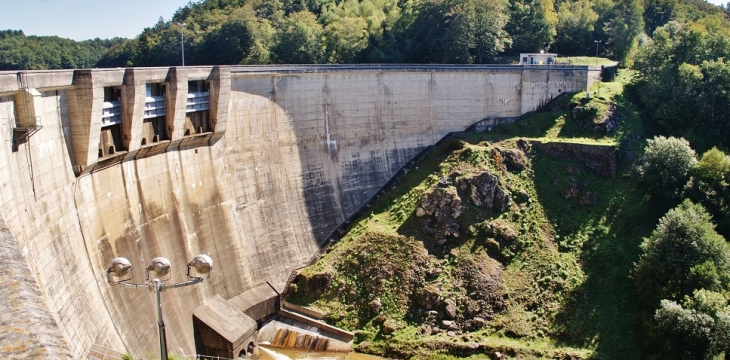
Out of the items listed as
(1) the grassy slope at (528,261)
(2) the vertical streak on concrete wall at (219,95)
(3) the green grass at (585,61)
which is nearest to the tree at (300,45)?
(1) the grassy slope at (528,261)

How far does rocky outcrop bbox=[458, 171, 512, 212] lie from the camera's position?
37.4 m

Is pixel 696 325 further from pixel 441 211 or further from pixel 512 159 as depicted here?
pixel 512 159

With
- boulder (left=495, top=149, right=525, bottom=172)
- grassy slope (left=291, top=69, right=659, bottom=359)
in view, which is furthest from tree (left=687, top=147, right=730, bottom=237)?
boulder (left=495, top=149, right=525, bottom=172)

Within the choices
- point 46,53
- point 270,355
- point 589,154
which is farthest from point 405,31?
point 46,53

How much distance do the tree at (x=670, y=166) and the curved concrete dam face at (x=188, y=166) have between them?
10.1 meters

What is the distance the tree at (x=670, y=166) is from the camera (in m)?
37.3

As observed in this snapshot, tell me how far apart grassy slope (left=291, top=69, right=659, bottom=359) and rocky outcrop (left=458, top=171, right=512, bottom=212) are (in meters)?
0.59

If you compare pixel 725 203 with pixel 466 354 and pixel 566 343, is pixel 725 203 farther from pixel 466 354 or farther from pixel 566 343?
pixel 466 354

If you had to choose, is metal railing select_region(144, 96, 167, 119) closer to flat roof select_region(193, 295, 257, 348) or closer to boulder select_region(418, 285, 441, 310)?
flat roof select_region(193, 295, 257, 348)

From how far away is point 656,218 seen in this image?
3744 centimetres

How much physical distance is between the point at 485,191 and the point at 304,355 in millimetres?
13941

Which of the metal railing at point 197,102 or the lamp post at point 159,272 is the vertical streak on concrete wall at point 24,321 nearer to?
the lamp post at point 159,272

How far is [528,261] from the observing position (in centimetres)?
3522

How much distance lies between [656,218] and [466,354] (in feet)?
48.6
